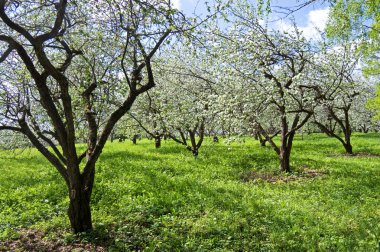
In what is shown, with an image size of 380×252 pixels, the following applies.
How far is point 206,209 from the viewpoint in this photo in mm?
10094

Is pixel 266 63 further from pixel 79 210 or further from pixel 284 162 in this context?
pixel 79 210

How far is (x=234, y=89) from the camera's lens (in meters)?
17.2

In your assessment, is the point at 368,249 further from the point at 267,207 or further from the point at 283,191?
the point at 283,191

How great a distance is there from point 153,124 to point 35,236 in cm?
1553

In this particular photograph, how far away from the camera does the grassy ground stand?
7.81 meters

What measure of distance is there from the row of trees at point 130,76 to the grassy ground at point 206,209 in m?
1.31

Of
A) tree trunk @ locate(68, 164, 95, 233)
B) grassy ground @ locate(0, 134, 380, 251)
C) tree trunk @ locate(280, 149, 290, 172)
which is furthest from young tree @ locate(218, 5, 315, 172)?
tree trunk @ locate(68, 164, 95, 233)

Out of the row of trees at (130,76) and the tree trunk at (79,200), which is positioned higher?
the row of trees at (130,76)

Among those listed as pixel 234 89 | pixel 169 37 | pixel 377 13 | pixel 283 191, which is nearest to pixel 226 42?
pixel 234 89

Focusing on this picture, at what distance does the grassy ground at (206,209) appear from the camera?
25.6 ft

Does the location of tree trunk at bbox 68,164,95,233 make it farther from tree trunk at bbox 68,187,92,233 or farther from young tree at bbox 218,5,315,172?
young tree at bbox 218,5,315,172

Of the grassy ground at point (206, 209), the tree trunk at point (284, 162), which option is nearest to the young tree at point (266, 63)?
the tree trunk at point (284, 162)

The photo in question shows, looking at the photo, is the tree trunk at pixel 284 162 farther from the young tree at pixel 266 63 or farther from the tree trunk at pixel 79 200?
the tree trunk at pixel 79 200

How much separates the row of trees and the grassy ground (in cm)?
131
